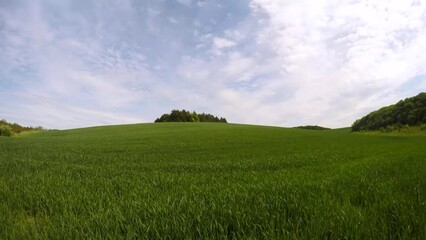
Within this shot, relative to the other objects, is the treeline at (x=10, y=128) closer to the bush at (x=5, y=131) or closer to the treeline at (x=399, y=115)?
the bush at (x=5, y=131)

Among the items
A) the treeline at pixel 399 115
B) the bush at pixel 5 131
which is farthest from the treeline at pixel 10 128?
the treeline at pixel 399 115

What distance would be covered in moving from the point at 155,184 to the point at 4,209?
3.30 meters

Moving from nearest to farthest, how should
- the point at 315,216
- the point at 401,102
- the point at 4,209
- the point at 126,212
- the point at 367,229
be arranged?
the point at 367,229, the point at 315,216, the point at 126,212, the point at 4,209, the point at 401,102

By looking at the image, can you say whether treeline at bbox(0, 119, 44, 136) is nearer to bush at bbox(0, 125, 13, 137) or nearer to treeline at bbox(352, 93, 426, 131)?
bush at bbox(0, 125, 13, 137)

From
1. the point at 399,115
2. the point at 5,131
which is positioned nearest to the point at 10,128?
the point at 5,131

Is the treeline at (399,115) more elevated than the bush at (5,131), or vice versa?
the treeline at (399,115)

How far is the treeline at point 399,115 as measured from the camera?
66231 mm

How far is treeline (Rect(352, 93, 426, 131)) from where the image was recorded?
66.2 meters

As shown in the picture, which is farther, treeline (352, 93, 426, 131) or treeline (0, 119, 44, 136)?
treeline (352, 93, 426, 131)

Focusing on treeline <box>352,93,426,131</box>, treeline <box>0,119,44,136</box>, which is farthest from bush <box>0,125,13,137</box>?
treeline <box>352,93,426,131</box>

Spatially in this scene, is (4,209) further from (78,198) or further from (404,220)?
(404,220)

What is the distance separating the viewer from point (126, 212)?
14.5 feet

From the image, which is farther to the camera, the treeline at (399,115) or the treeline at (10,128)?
the treeline at (399,115)

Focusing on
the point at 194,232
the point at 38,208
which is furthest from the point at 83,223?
the point at 38,208
